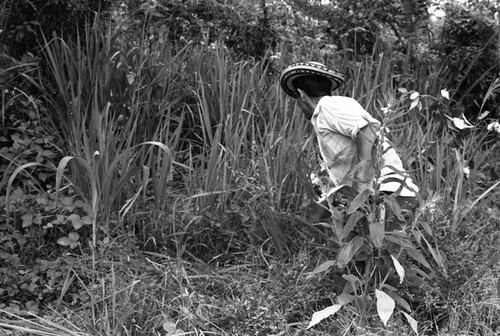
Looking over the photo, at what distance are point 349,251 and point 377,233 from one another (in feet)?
0.55

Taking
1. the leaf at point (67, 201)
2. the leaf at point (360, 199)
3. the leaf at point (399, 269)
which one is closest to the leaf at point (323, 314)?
the leaf at point (399, 269)

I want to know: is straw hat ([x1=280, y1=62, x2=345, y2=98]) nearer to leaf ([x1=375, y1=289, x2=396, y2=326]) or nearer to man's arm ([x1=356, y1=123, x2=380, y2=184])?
man's arm ([x1=356, y1=123, x2=380, y2=184])

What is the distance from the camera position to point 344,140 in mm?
3305

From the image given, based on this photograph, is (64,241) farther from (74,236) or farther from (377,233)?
(377,233)

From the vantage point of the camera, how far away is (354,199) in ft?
9.66

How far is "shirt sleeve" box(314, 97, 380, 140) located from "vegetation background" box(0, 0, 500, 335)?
158 millimetres

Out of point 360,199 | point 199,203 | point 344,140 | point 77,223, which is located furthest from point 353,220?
point 77,223

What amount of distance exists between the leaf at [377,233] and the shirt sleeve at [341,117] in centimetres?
49

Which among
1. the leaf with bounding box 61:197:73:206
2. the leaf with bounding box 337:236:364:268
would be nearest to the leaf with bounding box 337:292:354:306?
the leaf with bounding box 337:236:364:268

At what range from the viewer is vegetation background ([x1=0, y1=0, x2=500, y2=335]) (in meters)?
3.14

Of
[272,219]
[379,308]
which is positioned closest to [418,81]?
[272,219]

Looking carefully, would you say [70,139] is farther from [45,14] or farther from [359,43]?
[359,43]

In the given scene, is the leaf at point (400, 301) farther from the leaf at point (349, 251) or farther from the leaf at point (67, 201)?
the leaf at point (67, 201)

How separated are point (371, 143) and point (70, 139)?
6.29 feet
